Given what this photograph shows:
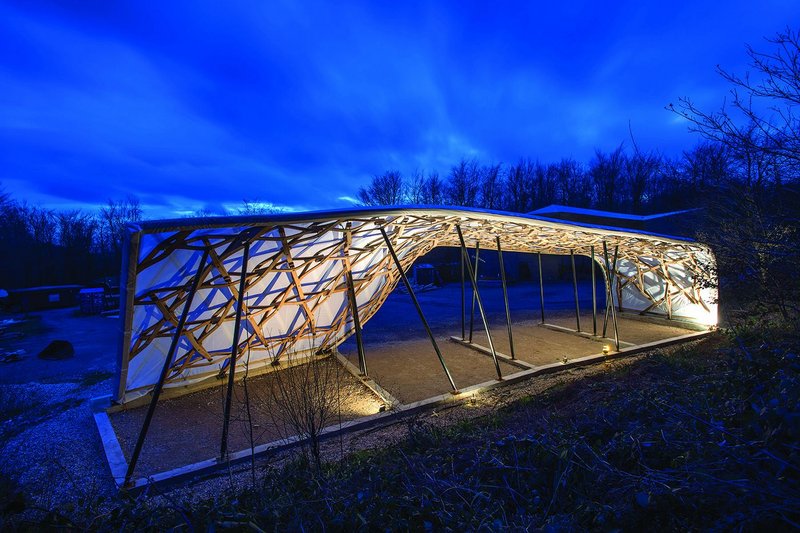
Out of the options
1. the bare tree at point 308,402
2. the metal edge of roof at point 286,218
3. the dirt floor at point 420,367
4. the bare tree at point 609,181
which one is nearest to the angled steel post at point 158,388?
the metal edge of roof at point 286,218

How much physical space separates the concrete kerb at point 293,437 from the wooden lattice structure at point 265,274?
1073 mm

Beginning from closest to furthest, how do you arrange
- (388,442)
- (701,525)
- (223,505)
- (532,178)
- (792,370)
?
(701,525), (223,505), (792,370), (388,442), (532,178)

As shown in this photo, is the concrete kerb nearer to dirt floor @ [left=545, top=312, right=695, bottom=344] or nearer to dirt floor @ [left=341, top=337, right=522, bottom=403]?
dirt floor @ [left=341, top=337, right=522, bottom=403]

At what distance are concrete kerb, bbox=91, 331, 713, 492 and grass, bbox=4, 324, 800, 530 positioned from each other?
75cm

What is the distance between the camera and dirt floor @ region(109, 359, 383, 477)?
4625mm

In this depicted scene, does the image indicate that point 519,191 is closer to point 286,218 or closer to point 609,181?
point 609,181

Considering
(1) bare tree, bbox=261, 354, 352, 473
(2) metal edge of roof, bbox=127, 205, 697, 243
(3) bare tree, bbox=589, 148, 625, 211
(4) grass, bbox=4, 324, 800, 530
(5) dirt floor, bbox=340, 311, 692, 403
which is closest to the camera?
(4) grass, bbox=4, 324, 800, 530

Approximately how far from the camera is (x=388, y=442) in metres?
4.62

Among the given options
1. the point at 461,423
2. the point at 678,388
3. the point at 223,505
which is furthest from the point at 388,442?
the point at 678,388

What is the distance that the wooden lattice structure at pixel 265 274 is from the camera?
15.2 ft

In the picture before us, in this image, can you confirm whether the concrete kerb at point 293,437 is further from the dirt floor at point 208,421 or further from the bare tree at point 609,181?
the bare tree at point 609,181

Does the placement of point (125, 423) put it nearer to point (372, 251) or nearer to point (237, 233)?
point (237, 233)

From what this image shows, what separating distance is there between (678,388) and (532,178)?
44861 mm

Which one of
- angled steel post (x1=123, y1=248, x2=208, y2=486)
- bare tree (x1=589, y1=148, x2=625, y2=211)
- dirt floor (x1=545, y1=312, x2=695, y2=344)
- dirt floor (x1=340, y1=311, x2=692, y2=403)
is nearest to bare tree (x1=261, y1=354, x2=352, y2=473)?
dirt floor (x1=340, y1=311, x2=692, y2=403)
